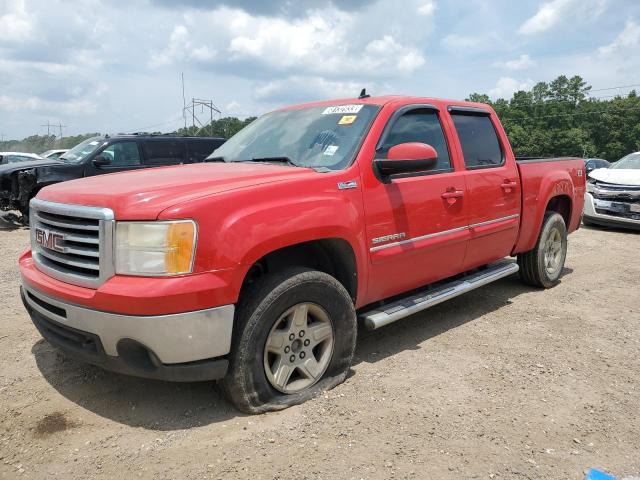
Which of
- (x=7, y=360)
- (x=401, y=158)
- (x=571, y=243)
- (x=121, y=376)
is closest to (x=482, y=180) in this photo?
(x=401, y=158)

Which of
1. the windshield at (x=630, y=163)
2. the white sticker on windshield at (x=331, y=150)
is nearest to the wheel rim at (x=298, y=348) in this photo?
the white sticker on windshield at (x=331, y=150)

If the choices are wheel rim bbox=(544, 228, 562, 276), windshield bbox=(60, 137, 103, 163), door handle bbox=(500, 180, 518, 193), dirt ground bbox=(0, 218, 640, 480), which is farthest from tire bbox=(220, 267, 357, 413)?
windshield bbox=(60, 137, 103, 163)

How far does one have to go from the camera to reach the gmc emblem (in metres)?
2.87

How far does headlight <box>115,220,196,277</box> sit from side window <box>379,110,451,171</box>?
1.71m

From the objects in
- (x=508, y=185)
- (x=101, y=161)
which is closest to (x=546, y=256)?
(x=508, y=185)

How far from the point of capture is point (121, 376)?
3.43 metres

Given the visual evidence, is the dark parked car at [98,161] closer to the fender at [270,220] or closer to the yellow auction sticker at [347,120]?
the yellow auction sticker at [347,120]

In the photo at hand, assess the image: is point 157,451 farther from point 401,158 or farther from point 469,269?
point 469,269

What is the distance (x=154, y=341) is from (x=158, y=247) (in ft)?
1.53

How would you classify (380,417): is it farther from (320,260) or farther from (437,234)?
(437,234)

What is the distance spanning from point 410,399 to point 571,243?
6790 mm

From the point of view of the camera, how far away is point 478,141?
464 centimetres

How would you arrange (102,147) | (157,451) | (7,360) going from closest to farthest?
(157,451)
(7,360)
(102,147)

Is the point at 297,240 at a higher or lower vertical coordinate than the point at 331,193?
lower
